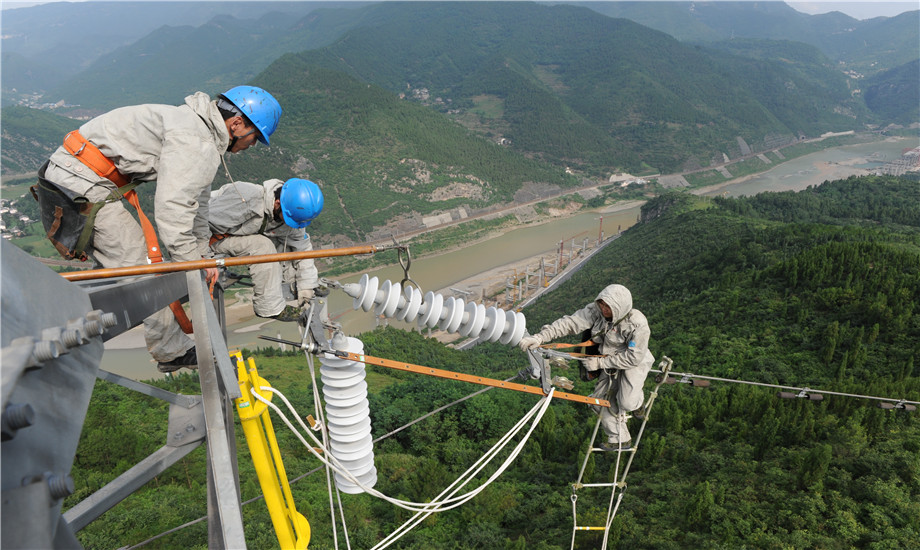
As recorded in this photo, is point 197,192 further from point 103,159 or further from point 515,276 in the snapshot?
point 515,276

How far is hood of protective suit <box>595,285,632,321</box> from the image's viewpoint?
16.7 feet

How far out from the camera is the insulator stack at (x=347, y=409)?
14.3ft

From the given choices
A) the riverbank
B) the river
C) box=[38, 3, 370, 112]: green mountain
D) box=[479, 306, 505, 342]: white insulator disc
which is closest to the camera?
box=[479, 306, 505, 342]: white insulator disc

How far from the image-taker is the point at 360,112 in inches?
3014

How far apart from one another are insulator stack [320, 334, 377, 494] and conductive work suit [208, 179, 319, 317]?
739 mm

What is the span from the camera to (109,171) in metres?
4.00

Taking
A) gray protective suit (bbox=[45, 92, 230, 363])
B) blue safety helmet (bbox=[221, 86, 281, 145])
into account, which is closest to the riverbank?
gray protective suit (bbox=[45, 92, 230, 363])

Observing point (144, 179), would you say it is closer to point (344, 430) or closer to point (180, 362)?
point (180, 362)

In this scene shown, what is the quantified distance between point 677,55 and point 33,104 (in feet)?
567

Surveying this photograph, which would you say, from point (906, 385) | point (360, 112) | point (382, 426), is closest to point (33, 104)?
point (360, 112)

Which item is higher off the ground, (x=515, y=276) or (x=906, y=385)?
(x=906, y=385)

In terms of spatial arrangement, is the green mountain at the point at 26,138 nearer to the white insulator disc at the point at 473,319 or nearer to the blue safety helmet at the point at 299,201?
the blue safety helmet at the point at 299,201

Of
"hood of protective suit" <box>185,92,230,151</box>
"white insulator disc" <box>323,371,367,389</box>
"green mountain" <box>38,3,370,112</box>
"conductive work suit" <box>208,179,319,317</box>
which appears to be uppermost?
"green mountain" <box>38,3,370,112</box>

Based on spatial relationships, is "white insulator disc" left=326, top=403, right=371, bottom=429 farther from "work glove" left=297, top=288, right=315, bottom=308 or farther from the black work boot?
the black work boot
